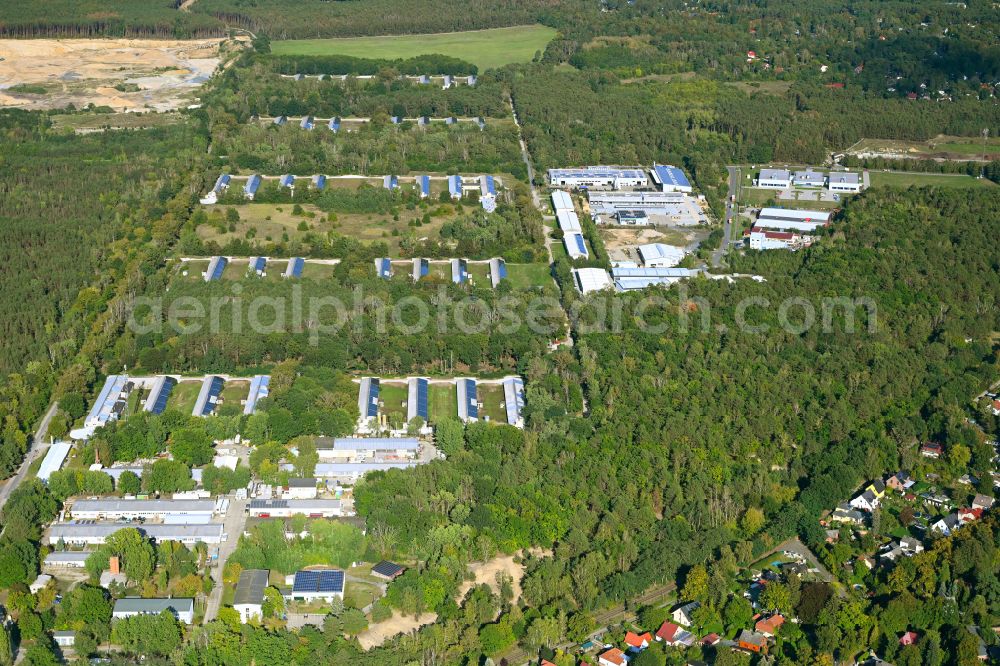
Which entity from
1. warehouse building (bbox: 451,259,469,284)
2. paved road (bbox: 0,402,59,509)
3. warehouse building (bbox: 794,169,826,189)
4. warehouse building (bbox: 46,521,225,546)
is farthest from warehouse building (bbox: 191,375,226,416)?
warehouse building (bbox: 794,169,826,189)

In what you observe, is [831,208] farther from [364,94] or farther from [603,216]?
[364,94]

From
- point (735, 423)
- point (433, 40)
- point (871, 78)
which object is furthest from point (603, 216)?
point (433, 40)

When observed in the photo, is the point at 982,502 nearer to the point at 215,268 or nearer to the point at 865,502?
the point at 865,502

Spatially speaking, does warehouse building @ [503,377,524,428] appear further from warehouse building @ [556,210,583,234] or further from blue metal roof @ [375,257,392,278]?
warehouse building @ [556,210,583,234]

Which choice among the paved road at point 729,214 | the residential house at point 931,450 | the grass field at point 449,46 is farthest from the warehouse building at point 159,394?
A: the grass field at point 449,46

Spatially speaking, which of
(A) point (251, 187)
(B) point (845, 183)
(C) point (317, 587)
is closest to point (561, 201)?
(A) point (251, 187)
